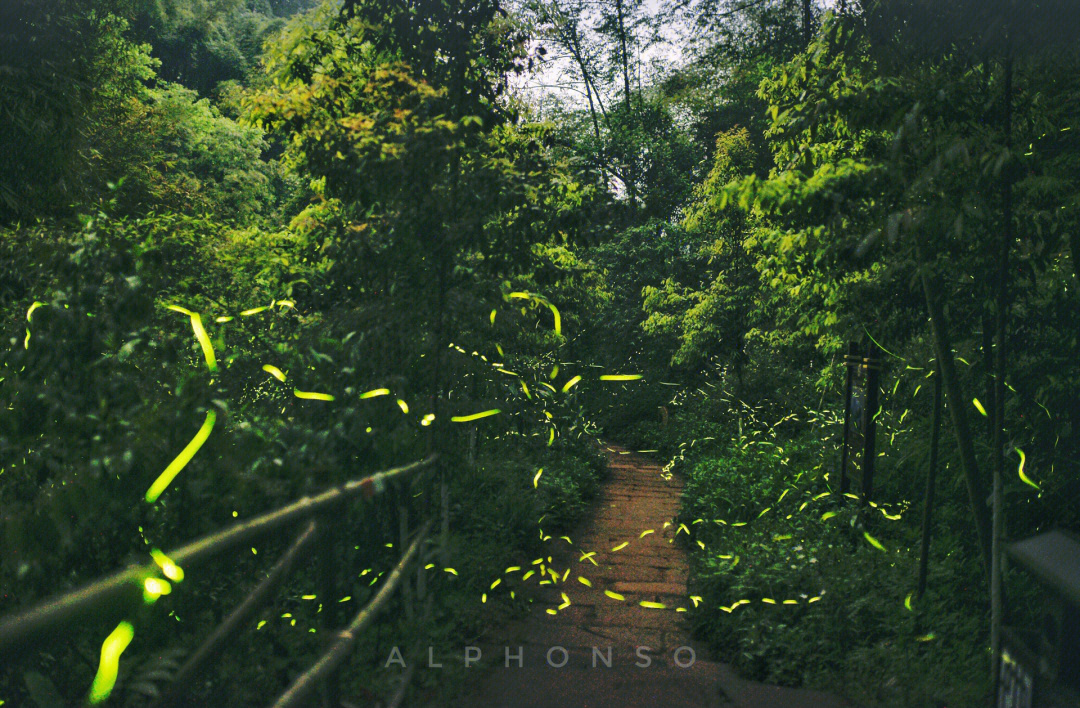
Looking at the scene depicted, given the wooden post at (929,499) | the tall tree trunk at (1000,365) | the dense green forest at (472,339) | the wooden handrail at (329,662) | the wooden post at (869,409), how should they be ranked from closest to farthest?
the wooden handrail at (329,662), the dense green forest at (472,339), the tall tree trunk at (1000,365), the wooden post at (929,499), the wooden post at (869,409)

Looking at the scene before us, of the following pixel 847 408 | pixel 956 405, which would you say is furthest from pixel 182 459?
pixel 847 408

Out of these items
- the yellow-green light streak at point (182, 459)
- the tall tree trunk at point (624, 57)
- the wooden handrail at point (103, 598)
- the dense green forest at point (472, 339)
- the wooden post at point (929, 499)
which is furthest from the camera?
the tall tree trunk at point (624, 57)

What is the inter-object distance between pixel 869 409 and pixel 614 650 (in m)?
2.39

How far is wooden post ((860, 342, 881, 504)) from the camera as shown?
4.83m

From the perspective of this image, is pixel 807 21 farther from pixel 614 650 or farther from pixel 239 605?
pixel 239 605

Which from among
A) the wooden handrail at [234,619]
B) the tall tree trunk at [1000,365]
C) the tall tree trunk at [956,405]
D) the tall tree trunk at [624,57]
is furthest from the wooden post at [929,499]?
the tall tree trunk at [624,57]

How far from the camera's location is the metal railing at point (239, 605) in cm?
85

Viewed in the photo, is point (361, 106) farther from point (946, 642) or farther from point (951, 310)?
point (946, 642)

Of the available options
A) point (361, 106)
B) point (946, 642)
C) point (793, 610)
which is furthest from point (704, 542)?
point (361, 106)

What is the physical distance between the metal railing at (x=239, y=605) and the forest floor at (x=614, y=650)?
2.68 feet

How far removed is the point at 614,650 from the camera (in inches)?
147

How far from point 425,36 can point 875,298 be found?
8.99ft

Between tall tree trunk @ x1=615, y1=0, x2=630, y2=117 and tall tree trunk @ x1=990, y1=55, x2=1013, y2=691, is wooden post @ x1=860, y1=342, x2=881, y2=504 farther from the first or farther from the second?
tall tree trunk @ x1=615, y1=0, x2=630, y2=117

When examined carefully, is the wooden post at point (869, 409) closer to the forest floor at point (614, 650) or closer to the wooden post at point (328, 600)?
the forest floor at point (614, 650)
